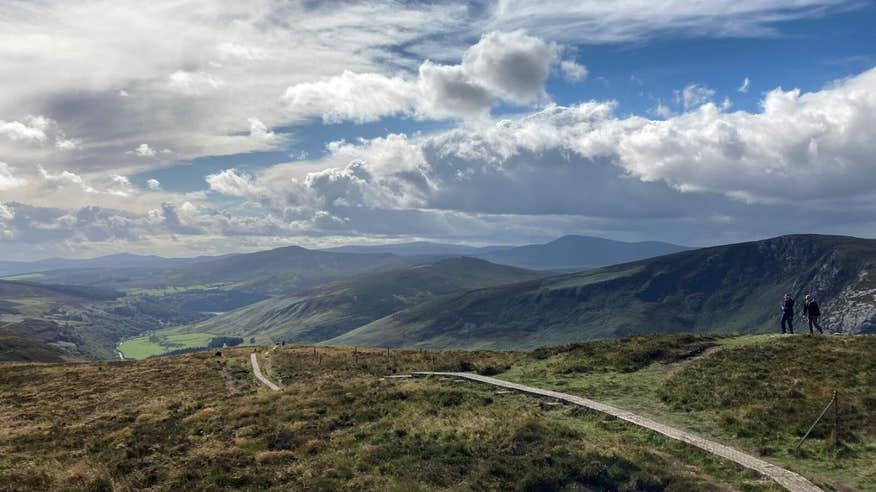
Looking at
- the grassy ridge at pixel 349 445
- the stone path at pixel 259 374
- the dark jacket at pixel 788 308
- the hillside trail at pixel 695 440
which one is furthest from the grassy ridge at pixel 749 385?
the stone path at pixel 259 374

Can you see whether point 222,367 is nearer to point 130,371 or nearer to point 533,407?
point 130,371

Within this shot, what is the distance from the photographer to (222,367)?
7138 centimetres

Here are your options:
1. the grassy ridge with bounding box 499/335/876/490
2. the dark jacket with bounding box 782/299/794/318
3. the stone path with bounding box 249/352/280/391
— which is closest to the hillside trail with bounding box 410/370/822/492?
the grassy ridge with bounding box 499/335/876/490

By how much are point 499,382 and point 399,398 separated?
9.05 meters

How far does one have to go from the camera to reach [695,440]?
27.1 meters

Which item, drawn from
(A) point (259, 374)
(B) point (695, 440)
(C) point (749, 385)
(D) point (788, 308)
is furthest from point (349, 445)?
(D) point (788, 308)

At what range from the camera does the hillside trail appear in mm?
21922

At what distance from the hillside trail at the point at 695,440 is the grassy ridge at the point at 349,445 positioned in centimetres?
77

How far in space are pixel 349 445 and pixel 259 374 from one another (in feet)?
128

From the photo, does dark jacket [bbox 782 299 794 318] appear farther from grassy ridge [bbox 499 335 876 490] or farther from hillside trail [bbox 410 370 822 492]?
hillside trail [bbox 410 370 822 492]

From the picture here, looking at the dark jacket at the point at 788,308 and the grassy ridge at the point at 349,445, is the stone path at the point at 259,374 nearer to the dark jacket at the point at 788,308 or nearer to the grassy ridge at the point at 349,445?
the grassy ridge at the point at 349,445

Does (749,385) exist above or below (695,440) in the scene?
above

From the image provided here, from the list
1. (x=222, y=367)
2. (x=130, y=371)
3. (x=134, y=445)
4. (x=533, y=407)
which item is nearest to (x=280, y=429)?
(x=134, y=445)

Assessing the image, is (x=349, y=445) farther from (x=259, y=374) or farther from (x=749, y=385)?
(x=259, y=374)
